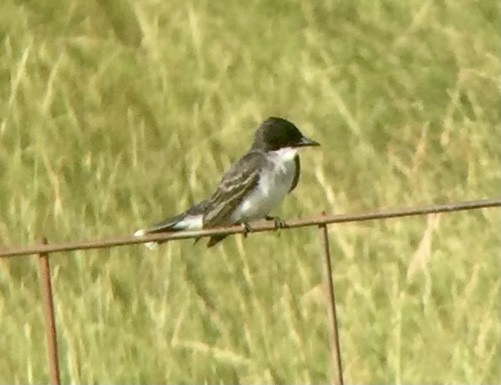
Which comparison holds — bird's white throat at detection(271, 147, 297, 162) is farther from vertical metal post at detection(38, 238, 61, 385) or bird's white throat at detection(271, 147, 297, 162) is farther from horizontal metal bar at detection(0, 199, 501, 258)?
vertical metal post at detection(38, 238, 61, 385)

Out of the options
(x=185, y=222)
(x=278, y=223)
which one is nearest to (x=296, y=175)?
(x=185, y=222)

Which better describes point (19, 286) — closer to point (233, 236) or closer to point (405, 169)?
point (233, 236)

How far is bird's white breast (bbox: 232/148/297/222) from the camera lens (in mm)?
3227

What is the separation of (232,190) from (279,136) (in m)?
0.17

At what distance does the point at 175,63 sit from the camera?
361 cm

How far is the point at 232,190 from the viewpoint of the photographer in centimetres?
321

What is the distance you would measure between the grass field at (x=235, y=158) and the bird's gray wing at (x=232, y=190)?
0.15m

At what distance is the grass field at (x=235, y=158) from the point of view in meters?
3.18

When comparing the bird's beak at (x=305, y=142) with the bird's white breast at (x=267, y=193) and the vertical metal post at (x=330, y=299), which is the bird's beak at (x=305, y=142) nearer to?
the bird's white breast at (x=267, y=193)

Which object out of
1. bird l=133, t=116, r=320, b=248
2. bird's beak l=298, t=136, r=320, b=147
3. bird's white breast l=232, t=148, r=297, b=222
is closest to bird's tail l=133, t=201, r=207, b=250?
bird l=133, t=116, r=320, b=248

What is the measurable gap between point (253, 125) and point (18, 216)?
0.57 m

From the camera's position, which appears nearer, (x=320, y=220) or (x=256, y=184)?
(x=320, y=220)

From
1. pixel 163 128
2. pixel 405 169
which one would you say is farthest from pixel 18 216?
pixel 405 169

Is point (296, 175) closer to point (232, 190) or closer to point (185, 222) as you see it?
point (232, 190)
